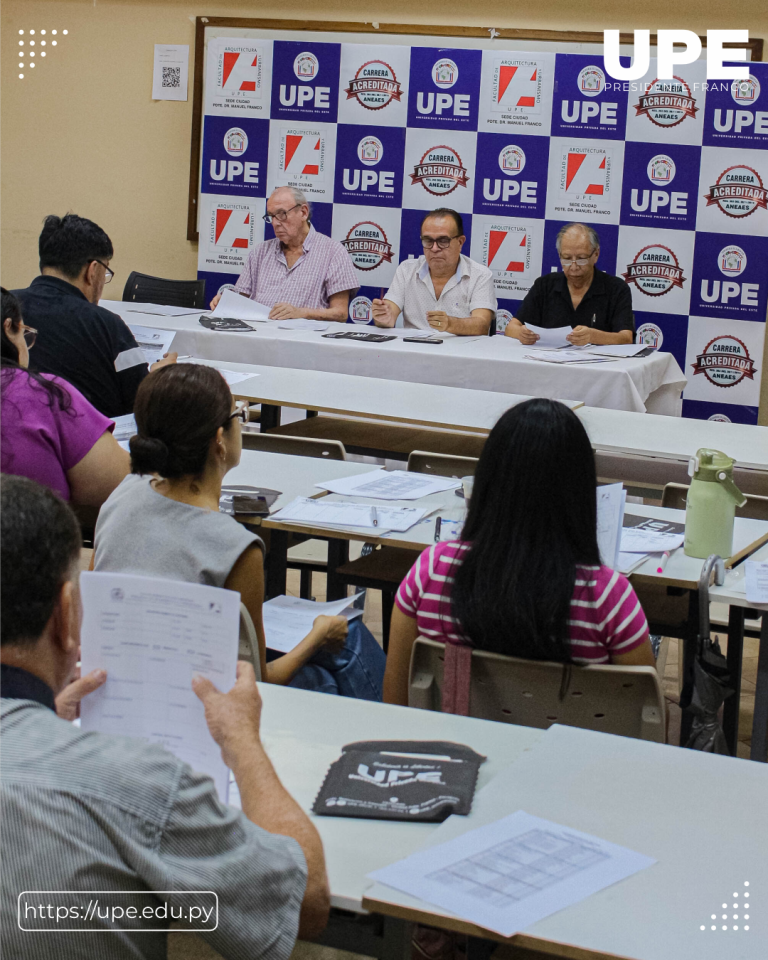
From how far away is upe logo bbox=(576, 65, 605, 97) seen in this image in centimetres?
588

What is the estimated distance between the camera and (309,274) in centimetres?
584

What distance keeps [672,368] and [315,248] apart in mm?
1990

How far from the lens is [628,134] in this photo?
587 cm

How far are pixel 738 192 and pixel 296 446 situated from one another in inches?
135

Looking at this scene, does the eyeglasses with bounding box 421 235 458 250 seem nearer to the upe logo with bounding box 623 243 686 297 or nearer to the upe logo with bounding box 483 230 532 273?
the upe logo with bounding box 483 230 532 273

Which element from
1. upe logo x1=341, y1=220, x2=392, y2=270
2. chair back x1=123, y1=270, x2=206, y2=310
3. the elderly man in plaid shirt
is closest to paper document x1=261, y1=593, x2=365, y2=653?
the elderly man in plaid shirt

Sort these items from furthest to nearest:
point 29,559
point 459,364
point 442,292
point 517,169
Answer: point 517,169 < point 442,292 < point 459,364 < point 29,559

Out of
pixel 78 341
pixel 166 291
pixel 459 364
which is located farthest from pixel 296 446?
pixel 166 291

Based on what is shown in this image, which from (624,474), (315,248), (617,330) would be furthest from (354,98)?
(624,474)

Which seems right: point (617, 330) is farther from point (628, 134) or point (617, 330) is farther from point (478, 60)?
point (478, 60)

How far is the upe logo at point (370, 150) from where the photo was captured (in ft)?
20.6

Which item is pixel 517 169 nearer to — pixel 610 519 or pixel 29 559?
pixel 610 519

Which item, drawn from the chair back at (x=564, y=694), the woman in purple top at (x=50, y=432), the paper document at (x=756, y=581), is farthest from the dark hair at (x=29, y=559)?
the paper document at (x=756, y=581)

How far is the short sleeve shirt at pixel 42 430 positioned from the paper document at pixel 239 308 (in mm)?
3001
